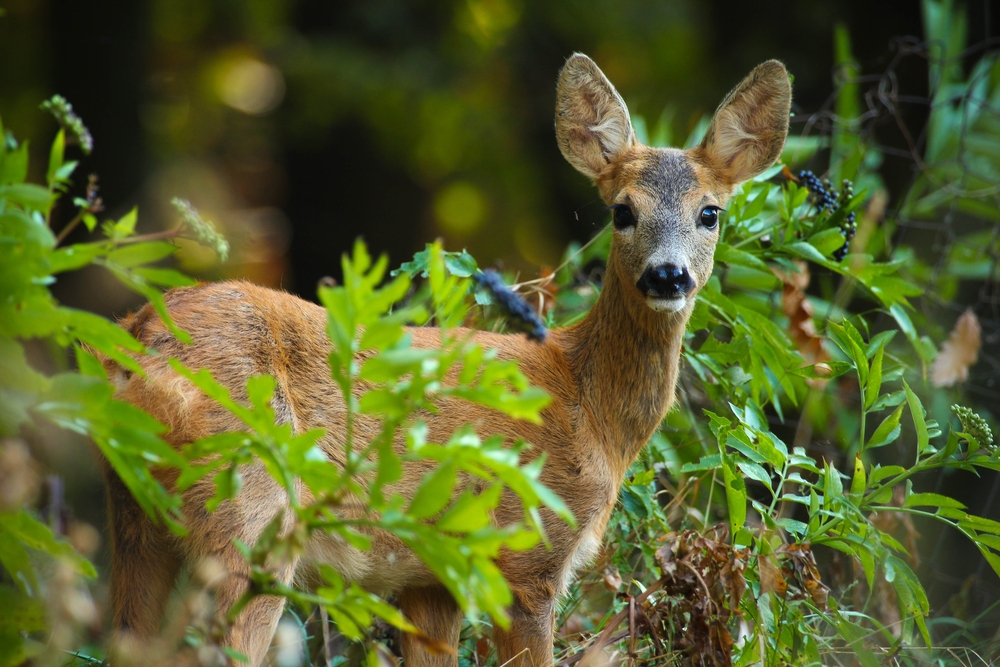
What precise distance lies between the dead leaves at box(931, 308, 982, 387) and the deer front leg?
2622 mm

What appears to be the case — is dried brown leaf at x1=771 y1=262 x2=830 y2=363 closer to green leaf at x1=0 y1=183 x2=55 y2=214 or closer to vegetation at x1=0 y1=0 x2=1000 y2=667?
vegetation at x1=0 y1=0 x2=1000 y2=667

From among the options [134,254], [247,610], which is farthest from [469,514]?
[247,610]

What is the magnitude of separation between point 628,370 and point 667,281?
48 centimetres

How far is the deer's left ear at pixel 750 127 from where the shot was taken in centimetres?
405

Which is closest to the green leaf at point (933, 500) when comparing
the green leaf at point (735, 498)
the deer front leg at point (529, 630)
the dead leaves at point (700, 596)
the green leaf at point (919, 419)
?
the green leaf at point (919, 419)

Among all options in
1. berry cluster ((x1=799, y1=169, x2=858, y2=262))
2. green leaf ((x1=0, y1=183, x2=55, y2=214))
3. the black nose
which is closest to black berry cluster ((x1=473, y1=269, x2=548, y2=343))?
green leaf ((x1=0, y1=183, x2=55, y2=214))

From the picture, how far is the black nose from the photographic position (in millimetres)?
3496

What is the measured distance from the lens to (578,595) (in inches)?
162

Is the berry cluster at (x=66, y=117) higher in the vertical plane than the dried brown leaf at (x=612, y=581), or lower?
higher

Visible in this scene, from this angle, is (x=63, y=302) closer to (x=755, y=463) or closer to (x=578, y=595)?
(x=578, y=595)

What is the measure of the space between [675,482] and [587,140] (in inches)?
65.1

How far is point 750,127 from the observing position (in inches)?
163

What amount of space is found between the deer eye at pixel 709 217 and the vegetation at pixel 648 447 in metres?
0.42

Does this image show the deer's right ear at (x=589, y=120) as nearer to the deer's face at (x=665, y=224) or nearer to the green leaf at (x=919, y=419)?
the deer's face at (x=665, y=224)
